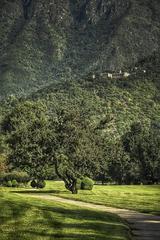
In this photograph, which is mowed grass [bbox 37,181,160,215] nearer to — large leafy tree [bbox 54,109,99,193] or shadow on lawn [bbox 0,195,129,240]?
large leafy tree [bbox 54,109,99,193]

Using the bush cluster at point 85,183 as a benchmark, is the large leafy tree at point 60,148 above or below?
above

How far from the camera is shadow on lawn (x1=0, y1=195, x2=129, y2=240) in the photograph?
65.7 feet

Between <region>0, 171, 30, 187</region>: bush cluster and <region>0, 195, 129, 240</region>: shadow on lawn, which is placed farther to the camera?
<region>0, 171, 30, 187</region>: bush cluster

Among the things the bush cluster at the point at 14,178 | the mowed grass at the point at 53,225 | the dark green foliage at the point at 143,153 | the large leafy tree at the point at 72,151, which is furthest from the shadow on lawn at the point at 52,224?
the dark green foliage at the point at 143,153

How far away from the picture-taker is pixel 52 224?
74.2 feet

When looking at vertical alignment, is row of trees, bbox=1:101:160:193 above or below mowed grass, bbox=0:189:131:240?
above

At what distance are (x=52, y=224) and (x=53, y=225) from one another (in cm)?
26

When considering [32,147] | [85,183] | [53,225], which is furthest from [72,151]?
[53,225]

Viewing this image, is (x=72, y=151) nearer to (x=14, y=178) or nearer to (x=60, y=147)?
(x=60, y=147)

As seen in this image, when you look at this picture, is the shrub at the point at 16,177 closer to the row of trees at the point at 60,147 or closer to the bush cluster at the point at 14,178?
the bush cluster at the point at 14,178

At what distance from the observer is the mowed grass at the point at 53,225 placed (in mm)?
19938

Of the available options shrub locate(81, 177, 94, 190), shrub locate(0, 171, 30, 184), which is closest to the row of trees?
shrub locate(81, 177, 94, 190)

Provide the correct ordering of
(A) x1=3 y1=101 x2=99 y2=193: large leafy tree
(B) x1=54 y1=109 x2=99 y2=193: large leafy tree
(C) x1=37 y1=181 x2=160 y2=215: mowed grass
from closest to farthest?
(C) x1=37 y1=181 x2=160 y2=215: mowed grass < (B) x1=54 y1=109 x2=99 y2=193: large leafy tree < (A) x1=3 y1=101 x2=99 y2=193: large leafy tree

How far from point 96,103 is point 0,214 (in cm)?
12589
